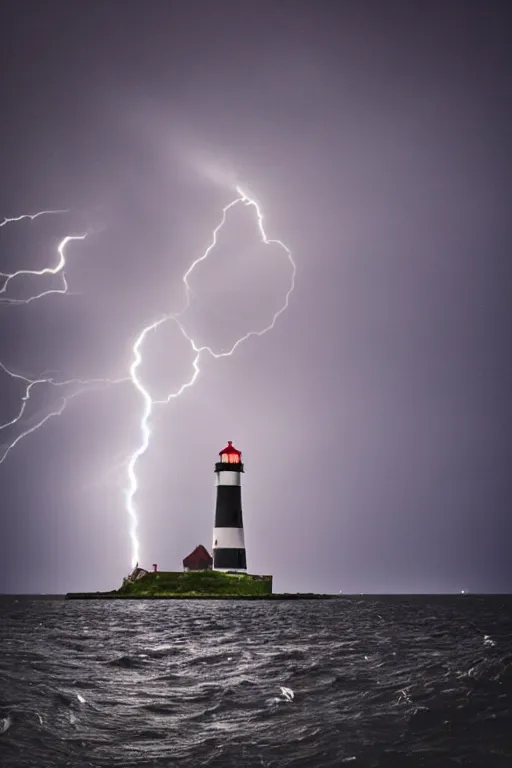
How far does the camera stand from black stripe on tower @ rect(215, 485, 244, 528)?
89250 millimetres

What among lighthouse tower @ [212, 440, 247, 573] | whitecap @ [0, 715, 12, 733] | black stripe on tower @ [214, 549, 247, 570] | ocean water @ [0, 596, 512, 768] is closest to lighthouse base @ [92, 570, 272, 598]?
black stripe on tower @ [214, 549, 247, 570]

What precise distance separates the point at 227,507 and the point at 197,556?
1852cm

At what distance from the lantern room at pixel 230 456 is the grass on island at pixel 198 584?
40.0 ft

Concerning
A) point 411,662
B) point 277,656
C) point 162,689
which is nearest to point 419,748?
point 162,689

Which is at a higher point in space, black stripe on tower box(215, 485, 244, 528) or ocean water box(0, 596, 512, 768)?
black stripe on tower box(215, 485, 244, 528)

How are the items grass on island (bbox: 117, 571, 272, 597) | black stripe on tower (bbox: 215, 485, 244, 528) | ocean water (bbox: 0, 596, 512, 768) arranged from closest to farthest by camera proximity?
1. ocean water (bbox: 0, 596, 512, 768)
2. black stripe on tower (bbox: 215, 485, 244, 528)
3. grass on island (bbox: 117, 571, 272, 597)

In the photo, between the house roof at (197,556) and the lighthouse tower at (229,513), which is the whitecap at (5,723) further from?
the house roof at (197,556)

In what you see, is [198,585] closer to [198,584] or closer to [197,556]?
[198,584]

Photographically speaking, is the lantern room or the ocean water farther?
the lantern room

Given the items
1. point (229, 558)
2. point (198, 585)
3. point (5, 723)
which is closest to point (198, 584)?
point (198, 585)

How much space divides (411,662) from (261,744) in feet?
39.2

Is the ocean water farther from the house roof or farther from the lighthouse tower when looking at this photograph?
the house roof

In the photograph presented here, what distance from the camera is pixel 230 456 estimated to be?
90.8m

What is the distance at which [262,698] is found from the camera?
1841 centimetres
